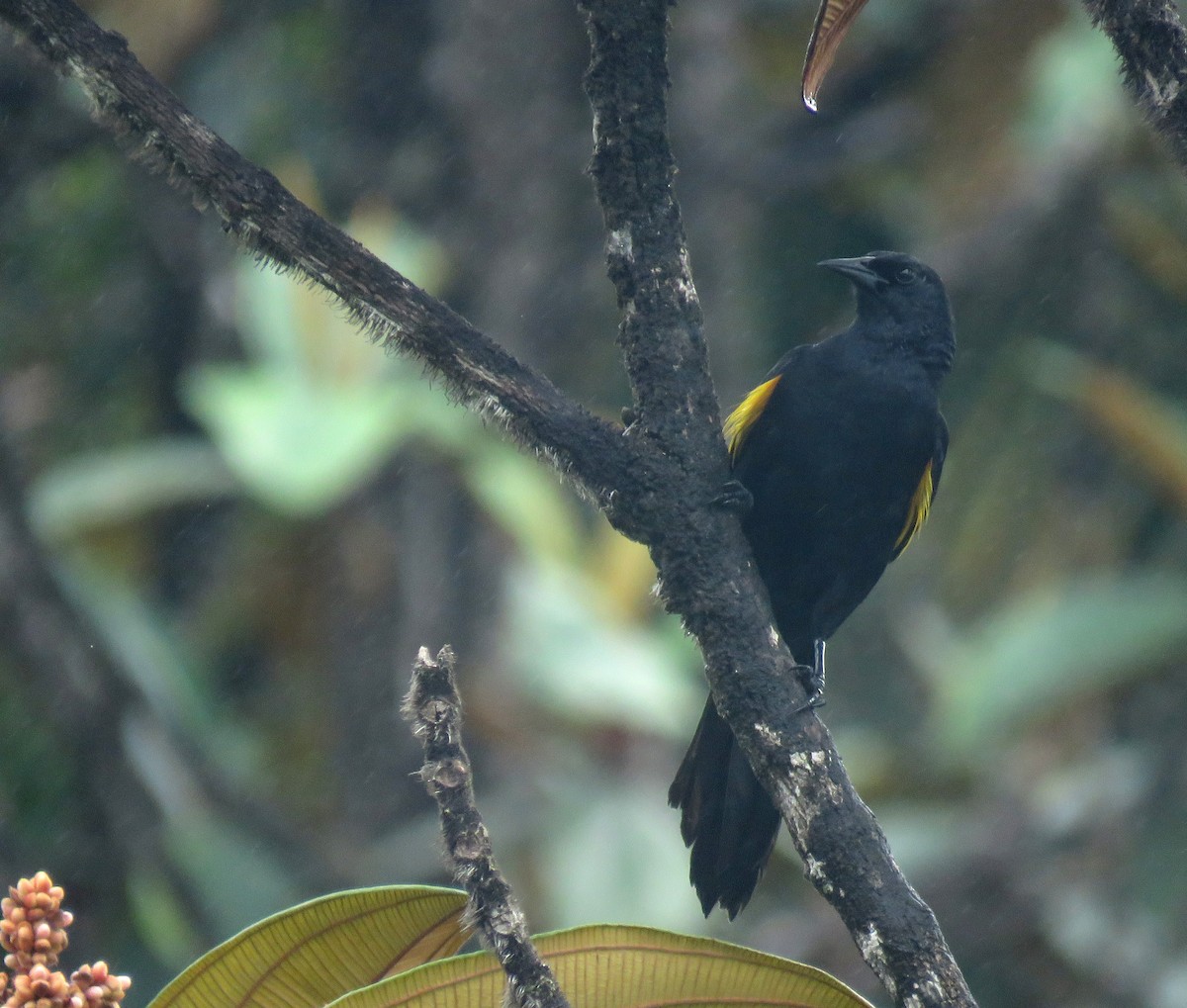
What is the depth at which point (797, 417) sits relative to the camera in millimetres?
3459

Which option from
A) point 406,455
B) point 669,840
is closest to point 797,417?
point 669,840

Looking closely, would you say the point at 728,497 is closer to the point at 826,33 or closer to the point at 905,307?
the point at 826,33

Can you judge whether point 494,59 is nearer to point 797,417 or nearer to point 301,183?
point 301,183

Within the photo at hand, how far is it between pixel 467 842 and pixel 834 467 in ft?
6.88

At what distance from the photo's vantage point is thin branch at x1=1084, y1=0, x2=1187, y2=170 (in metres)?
1.60

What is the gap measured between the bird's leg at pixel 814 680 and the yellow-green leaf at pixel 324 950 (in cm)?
53

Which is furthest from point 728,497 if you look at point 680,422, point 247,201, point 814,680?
point 814,680

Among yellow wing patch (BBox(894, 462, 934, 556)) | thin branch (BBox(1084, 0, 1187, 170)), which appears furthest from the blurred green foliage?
thin branch (BBox(1084, 0, 1187, 170))

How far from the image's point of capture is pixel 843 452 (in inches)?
134

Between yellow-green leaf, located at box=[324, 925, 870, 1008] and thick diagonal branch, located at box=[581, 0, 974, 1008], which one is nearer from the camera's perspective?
yellow-green leaf, located at box=[324, 925, 870, 1008]

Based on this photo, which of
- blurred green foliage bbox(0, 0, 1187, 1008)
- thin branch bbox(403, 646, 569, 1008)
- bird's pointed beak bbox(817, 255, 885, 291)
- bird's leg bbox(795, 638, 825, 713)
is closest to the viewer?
thin branch bbox(403, 646, 569, 1008)

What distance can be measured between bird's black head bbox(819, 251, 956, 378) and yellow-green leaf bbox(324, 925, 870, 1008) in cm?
230

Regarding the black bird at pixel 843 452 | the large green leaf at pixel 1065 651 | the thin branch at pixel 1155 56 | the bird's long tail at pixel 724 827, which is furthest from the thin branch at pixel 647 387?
the large green leaf at pixel 1065 651

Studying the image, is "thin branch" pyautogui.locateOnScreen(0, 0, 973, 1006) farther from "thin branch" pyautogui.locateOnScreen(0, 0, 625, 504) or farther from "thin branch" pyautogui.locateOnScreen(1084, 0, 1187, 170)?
"thin branch" pyautogui.locateOnScreen(1084, 0, 1187, 170)
